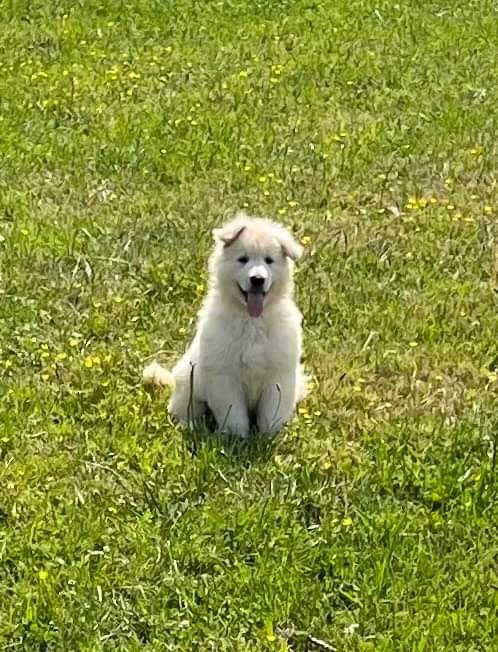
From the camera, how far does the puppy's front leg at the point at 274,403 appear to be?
18.4ft

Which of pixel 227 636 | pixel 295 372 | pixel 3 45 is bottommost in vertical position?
pixel 227 636

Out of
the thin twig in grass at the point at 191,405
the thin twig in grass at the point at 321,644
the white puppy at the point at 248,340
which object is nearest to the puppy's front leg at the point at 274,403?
the white puppy at the point at 248,340

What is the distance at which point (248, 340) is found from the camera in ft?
18.3

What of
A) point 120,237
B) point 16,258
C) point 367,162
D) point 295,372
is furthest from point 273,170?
point 295,372

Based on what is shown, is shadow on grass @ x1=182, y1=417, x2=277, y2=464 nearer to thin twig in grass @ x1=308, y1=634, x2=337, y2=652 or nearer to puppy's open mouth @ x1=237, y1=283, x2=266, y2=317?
puppy's open mouth @ x1=237, y1=283, x2=266, y2=317

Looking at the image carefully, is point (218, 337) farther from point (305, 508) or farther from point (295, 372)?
point (305, 508)

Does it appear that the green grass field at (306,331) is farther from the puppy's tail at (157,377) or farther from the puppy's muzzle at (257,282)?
the puppy's muzzle at (257,282)

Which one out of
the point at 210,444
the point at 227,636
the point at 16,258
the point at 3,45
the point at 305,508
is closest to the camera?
the point at 227,636

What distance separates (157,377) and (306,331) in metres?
0.93

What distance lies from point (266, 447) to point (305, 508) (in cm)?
48

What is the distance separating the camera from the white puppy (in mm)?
5562

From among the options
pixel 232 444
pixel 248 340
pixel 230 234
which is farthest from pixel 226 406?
pixel 230 234

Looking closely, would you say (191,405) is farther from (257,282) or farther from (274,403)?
(257,282)

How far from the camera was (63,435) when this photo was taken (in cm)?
566
